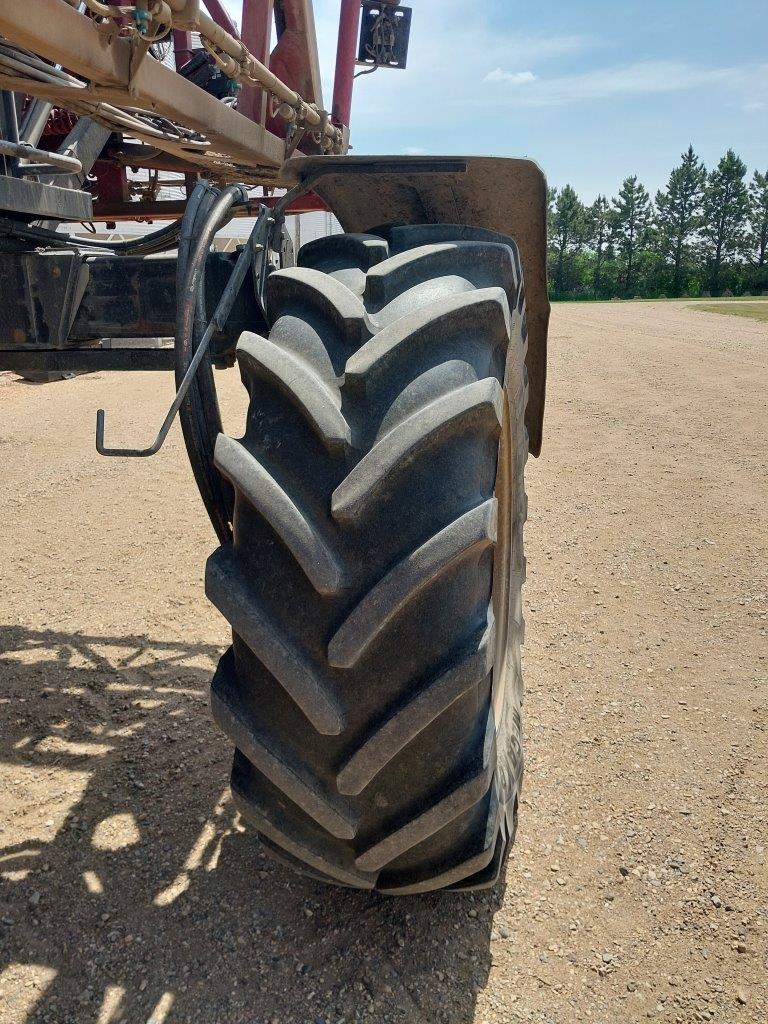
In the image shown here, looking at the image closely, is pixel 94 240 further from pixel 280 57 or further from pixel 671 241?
pixel 671 241

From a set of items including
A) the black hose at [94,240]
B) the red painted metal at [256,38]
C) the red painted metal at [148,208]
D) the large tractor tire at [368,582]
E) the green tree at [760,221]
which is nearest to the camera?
the large tractor tire at [368,582]

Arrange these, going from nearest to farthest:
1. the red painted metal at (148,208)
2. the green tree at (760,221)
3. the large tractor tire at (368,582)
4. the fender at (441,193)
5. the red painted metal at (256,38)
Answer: the large tractor tire at (368,582), the fender at (441,193), the red painted metal at (256,38), the red painted metal at (148,208), the green tree at (760,221)

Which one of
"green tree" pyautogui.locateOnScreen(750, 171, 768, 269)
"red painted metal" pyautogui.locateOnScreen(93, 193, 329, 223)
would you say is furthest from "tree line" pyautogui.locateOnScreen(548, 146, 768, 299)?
"red painted metal" pyautogui.locateOnScreen(93, 193, 329, 223)

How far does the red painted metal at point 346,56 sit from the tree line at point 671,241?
54.6 meters

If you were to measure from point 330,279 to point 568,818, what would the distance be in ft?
5.34

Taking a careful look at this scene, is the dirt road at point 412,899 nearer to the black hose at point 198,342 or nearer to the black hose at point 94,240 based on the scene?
the black hose at point 198,342

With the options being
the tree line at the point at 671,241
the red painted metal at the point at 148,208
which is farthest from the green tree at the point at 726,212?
the red painted metal at the point at 148,208

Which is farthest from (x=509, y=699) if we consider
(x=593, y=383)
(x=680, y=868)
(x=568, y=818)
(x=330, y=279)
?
(x=593, y=383)

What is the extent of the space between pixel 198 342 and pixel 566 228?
220ft

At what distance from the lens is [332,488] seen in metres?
1.44

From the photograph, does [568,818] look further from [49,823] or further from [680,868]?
[49,823]

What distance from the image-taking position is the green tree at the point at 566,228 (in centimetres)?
6318

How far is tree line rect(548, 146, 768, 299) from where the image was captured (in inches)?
2264

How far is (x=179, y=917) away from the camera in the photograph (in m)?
1.96
